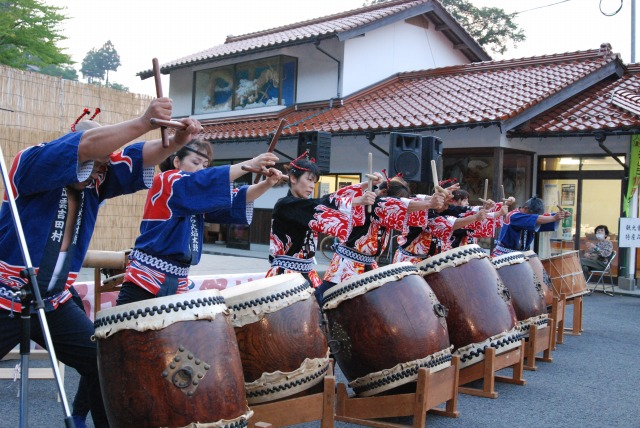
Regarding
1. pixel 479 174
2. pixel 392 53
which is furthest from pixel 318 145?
pixel 392 53

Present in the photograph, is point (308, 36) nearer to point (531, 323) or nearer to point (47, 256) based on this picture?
point (531, 323)

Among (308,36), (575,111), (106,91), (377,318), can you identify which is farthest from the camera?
(308,36)

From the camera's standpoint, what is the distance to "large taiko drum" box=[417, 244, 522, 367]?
147 inches

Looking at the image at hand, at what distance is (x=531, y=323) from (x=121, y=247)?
4656mm

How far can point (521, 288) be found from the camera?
4828 millimetres

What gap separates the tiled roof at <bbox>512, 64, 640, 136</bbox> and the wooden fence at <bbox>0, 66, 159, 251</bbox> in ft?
18.7

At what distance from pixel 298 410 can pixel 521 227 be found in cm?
403

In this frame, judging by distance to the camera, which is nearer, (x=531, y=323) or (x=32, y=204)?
(x=32, y=204)

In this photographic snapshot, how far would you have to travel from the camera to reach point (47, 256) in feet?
7.36

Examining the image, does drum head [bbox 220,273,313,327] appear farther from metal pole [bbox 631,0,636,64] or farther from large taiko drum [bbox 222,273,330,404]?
metal pole [bbox 631,0,636,64]

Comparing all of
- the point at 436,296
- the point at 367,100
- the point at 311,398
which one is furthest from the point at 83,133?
the point at 367,100

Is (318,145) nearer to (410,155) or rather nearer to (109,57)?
(410,155)

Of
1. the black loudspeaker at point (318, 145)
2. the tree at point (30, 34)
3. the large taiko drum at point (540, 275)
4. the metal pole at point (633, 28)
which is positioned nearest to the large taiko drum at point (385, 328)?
the large taiko drum at point (540, 275)

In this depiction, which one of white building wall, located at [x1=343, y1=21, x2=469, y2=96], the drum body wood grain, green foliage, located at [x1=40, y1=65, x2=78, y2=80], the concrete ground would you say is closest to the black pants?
the concrete ground
